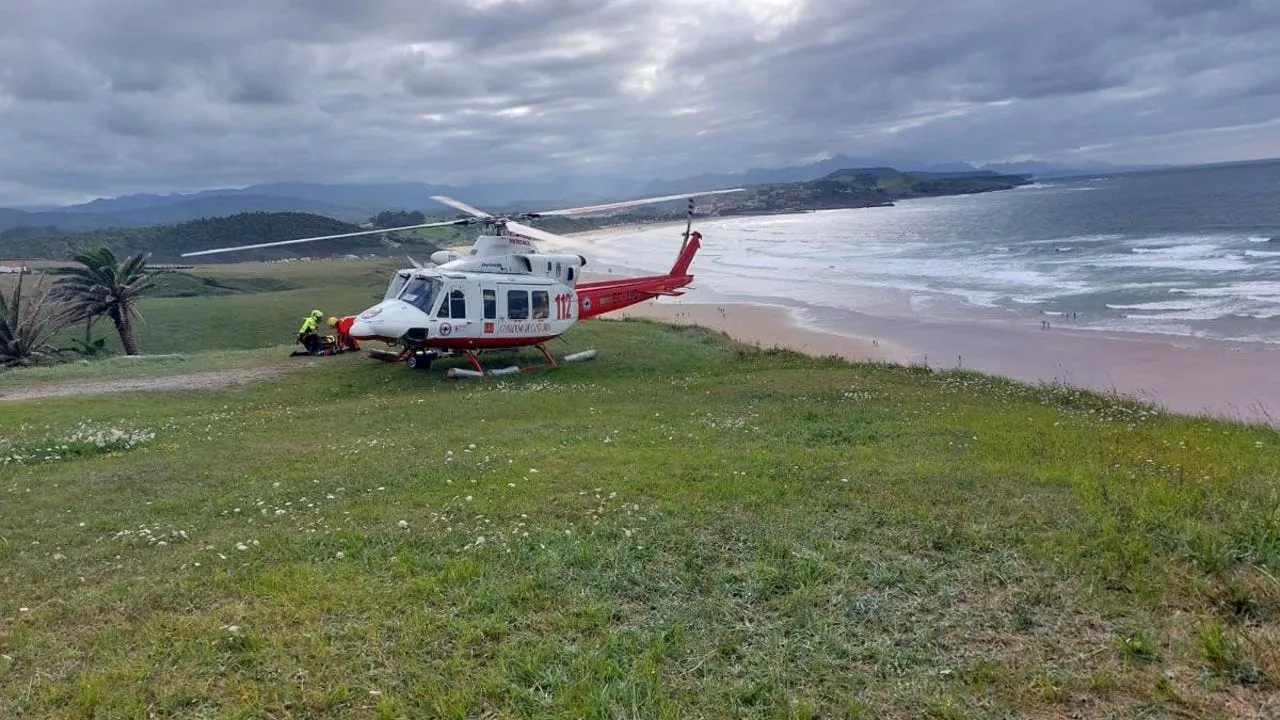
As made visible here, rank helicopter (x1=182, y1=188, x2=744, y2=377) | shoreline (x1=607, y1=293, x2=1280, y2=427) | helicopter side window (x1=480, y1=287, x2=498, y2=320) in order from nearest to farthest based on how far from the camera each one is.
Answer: helicopter (x1=182, y1=188, x2=744, y2=377)
helicopter side window (x1=480, y1=287, x2=498, y2=320)
shoreline (x1=607, y1=293, x2=1280, y2=427)

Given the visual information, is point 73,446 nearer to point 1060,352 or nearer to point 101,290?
point 101,290

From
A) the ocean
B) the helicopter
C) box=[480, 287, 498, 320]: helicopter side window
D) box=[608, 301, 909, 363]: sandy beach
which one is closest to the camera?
the helicopter

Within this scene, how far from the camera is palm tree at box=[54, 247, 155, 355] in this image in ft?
102

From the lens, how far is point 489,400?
1672 centimetres

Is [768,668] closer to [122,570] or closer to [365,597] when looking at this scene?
[365,597]

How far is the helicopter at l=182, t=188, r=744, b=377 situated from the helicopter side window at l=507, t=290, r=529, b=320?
0.09ft

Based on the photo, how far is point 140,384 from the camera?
19.7 meters

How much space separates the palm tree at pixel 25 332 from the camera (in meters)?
27.2

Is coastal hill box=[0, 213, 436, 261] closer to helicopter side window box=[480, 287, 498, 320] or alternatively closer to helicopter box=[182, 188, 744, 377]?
helicopter box=[182, 188, 744, 377]

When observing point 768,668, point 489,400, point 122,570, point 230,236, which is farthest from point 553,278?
point 230,236

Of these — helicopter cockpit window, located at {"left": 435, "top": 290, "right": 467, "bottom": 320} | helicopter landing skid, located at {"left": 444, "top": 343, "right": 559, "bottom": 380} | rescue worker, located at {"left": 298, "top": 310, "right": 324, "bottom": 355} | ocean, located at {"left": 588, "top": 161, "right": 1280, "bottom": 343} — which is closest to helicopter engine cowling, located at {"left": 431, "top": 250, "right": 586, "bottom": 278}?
helicopter cockpit window, located at {"left": 435, "top": 290, "right": 467, "bottom": 320}

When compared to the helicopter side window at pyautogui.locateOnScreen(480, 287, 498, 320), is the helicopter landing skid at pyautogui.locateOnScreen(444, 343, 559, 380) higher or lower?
lower

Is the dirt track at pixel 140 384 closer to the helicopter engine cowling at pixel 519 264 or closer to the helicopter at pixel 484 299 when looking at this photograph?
the helicopter at pixel 484 299

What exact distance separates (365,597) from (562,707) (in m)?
2.14
